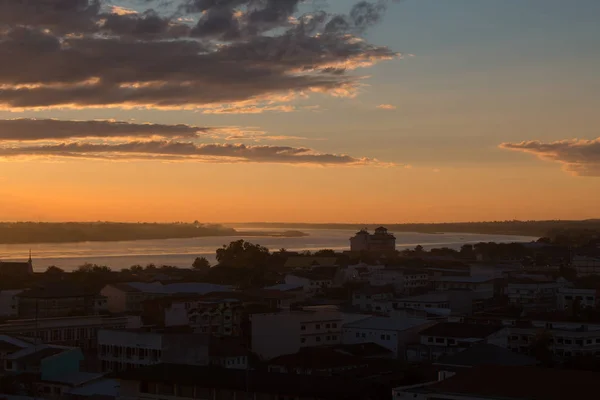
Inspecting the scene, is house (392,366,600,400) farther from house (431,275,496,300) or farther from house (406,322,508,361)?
house (431,275,496,300)

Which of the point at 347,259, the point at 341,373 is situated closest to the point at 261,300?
the point at 341,373

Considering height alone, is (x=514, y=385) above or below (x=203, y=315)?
above

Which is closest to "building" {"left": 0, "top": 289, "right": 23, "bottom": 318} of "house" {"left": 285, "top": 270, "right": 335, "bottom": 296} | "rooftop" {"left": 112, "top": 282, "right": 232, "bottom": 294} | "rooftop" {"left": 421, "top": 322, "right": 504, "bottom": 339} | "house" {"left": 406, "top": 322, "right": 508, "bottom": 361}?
"rooftop" {"left": 112, "top": 282, "right": 232, "bottom": 294}

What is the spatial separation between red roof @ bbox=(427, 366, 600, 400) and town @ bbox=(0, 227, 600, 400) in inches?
1.3

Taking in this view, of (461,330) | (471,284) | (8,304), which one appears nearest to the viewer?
(461,330)

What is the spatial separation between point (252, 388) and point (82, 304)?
19.3 meters

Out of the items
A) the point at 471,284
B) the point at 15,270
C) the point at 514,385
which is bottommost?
the point at 514,385

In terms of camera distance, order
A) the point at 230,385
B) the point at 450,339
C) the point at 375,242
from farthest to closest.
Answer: the point at 375,242
the point at 450,339
the point at 230,385

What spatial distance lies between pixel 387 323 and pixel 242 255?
3044 cm

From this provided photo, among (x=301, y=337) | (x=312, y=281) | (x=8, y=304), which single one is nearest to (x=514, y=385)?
(x=301, y=337)

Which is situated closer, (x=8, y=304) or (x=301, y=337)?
(x=301, y=337)

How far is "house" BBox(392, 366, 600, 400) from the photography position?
14.2 meters

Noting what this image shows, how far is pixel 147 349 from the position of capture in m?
22.5

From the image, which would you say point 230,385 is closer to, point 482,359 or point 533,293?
point 482,359
